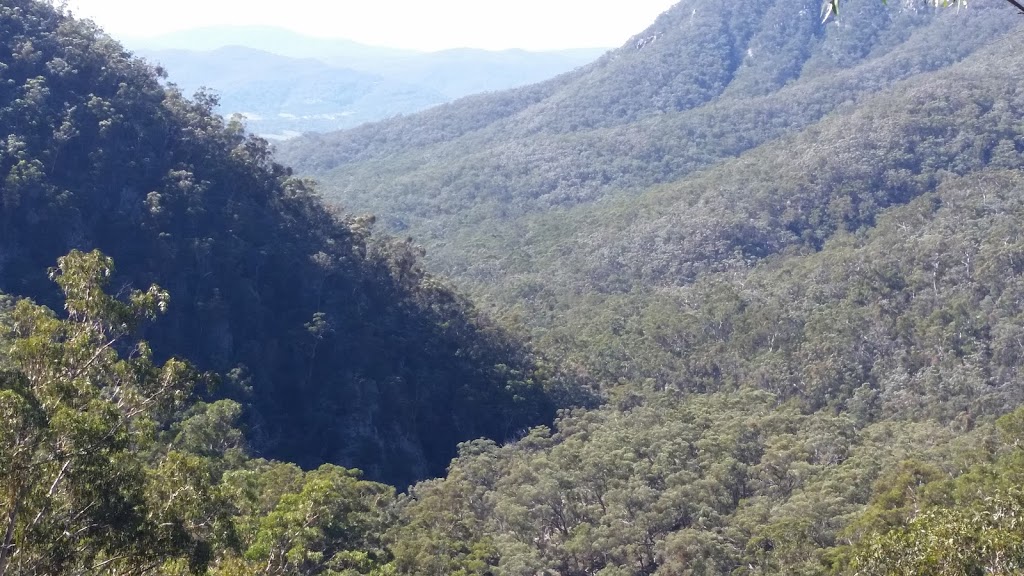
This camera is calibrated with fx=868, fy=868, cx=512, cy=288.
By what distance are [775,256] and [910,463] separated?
3805 cm

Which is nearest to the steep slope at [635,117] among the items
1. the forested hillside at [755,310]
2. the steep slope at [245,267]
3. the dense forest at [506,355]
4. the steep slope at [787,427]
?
the forested hillside at [755,310]

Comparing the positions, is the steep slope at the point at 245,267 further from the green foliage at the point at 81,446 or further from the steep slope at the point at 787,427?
the green foliage at the point at 81,446

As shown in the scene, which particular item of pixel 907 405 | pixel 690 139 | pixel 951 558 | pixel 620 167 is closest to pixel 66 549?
pixel 951 558

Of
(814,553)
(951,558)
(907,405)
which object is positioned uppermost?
(951,558)

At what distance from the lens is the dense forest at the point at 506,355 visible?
10.9 meters

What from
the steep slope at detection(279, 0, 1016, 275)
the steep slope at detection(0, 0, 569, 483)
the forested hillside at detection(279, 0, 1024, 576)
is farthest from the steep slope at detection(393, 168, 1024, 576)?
the steep slope at detection(279, 0, 1016, 275)

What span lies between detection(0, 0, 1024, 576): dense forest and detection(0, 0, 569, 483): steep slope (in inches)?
5.9

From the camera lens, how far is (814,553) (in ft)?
74.0

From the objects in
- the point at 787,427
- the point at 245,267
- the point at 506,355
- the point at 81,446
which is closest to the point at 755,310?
the point at 506,355

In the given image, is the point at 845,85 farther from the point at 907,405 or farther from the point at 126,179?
the point at 126,179

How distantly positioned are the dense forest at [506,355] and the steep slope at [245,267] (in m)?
0.15

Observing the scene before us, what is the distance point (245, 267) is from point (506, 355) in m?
13.8

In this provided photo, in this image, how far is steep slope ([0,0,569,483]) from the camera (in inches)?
1443

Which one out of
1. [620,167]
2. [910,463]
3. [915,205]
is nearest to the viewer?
[910,463]
